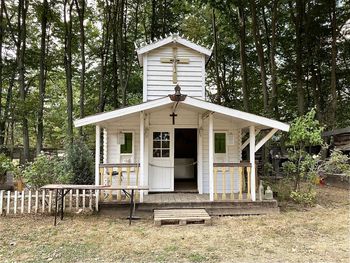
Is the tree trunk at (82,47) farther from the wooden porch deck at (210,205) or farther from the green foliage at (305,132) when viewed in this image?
the green foliage at (305,132)

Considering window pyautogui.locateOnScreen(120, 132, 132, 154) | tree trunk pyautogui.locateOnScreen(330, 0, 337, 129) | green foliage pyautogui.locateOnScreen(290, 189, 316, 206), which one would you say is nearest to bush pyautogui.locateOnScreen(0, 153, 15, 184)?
window pyautogui.locateOnScreen(120, 132, 132, 154)

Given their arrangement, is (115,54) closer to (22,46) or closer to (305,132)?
(22,46)

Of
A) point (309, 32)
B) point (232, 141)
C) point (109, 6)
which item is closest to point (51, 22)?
point (109, 6)

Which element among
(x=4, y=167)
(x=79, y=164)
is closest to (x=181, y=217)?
(x=79, y=164)

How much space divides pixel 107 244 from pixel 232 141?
4.86 metres

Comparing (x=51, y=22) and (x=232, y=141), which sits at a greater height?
(x=51, y=22)

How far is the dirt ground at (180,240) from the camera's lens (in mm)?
4348

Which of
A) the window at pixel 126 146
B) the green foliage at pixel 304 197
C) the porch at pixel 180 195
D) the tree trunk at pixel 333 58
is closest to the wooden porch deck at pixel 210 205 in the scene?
the porch at pixel 180 195

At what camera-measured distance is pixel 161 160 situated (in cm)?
842

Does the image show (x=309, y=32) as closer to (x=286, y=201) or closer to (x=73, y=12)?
(x=286, y=201)

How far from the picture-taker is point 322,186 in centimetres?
1212

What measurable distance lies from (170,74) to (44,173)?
473 centimetres

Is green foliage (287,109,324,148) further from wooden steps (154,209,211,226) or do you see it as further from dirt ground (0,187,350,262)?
wooden steps (154,209,211,226)

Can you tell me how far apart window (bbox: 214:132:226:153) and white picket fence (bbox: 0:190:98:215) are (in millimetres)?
3699
